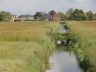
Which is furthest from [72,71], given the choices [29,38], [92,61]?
[29,38]

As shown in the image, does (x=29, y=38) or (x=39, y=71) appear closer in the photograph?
(x=39, y=71)

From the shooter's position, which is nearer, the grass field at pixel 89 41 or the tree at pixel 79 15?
the grass field at pixel 89 41

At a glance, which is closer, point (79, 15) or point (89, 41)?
point (89, 41)

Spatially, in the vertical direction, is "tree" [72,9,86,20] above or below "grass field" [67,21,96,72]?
below

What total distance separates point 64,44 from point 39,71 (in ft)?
88.5

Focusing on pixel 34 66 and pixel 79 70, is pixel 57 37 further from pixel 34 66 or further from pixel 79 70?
pixel 34 66

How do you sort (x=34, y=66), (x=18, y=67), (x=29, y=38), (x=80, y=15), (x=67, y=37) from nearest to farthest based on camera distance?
(x=18, y=67) → (x=34, y=66) → (x=29, y=38) → (x=67, y=37) → (x=80, y=15)

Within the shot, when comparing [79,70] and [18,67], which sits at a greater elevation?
[18,67]

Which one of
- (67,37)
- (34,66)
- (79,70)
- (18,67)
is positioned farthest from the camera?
(67,37)

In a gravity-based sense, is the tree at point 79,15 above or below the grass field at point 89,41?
below

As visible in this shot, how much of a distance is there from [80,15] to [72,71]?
148345mm

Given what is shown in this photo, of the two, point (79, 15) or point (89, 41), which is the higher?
point (89, 41)

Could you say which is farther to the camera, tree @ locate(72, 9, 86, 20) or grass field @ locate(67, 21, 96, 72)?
tree @ locate(72, 9, 86, 20)

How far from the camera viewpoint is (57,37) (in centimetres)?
5019
